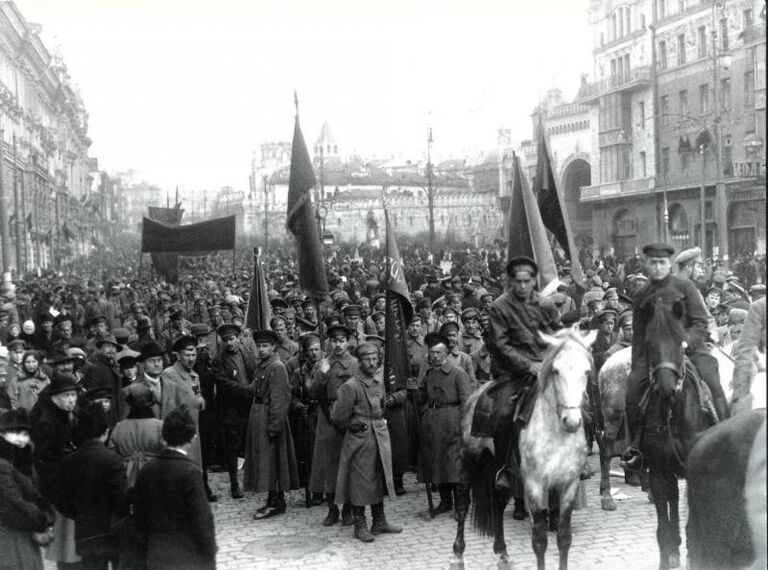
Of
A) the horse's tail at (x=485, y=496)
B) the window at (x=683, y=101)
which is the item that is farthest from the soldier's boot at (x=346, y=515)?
the window at (x=683, y=101)

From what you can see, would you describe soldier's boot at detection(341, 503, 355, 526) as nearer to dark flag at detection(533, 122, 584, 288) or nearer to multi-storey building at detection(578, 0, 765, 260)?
dark flag at detection(533, 122, 584, 288)

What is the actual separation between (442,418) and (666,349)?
290cm

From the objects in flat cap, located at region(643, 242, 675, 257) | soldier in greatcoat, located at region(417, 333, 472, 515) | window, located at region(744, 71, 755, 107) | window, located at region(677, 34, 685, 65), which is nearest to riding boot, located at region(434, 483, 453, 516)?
soldier in greatcoat, located at region(417, 333, 472, 515)

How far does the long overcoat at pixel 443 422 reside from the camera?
920 centimetres

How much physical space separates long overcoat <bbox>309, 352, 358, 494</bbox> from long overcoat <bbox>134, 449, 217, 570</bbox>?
3762 mm

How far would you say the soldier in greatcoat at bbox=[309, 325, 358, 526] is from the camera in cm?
920

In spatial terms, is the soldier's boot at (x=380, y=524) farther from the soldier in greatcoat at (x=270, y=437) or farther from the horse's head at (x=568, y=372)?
the horse's head at (x=568, y=372)

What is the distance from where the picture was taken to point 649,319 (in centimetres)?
746

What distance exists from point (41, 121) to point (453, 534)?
46.6m

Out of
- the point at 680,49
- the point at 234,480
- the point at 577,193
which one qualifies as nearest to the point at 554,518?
the point at 234,480

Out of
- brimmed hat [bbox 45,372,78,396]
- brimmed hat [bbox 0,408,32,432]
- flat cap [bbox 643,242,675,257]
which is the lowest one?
brimmed hat [bbox 0,408,32,432]

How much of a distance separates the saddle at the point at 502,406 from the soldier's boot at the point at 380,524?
1.61 metres

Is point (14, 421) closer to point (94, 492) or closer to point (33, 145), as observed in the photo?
point (94, 492)

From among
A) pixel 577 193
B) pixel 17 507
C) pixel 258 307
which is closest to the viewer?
pixel 17 507
